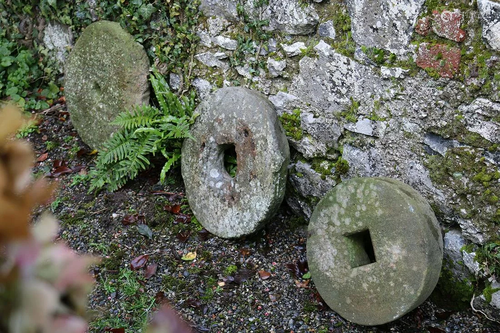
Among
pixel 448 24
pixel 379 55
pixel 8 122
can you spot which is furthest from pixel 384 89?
pixel 8 122

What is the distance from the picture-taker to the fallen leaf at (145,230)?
11.9 ft

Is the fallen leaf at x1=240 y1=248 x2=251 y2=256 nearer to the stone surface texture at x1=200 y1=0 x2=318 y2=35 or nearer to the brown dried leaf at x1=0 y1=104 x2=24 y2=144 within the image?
the stone surface texture at x1=200 y1=0 x2=318 y2=35

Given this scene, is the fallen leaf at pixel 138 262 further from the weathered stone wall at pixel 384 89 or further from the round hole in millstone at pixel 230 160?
the weathered stone wall at pixel 384 89

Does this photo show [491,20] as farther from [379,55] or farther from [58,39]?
[58,39]

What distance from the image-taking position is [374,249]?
9.36 ft

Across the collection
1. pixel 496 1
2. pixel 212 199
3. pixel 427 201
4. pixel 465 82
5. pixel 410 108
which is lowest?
pixel 212 199

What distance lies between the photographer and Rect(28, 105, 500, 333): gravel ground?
2.97 metres

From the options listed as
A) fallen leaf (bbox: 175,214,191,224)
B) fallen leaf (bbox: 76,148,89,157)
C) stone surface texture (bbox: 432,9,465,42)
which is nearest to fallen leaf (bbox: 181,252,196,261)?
fallen leaf (bbox: 175,214,191,224)

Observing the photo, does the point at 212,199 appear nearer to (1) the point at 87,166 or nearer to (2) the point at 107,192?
(2) the point at 107,192

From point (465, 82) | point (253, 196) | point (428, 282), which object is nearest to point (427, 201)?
point (428, 282)

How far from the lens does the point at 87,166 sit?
171 inches

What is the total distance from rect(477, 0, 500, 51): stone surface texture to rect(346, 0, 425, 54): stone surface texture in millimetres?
319

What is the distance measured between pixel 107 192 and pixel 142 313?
4.29 feet

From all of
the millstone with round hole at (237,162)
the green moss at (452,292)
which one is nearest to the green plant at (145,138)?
the millstone with round hole at (237,162)
